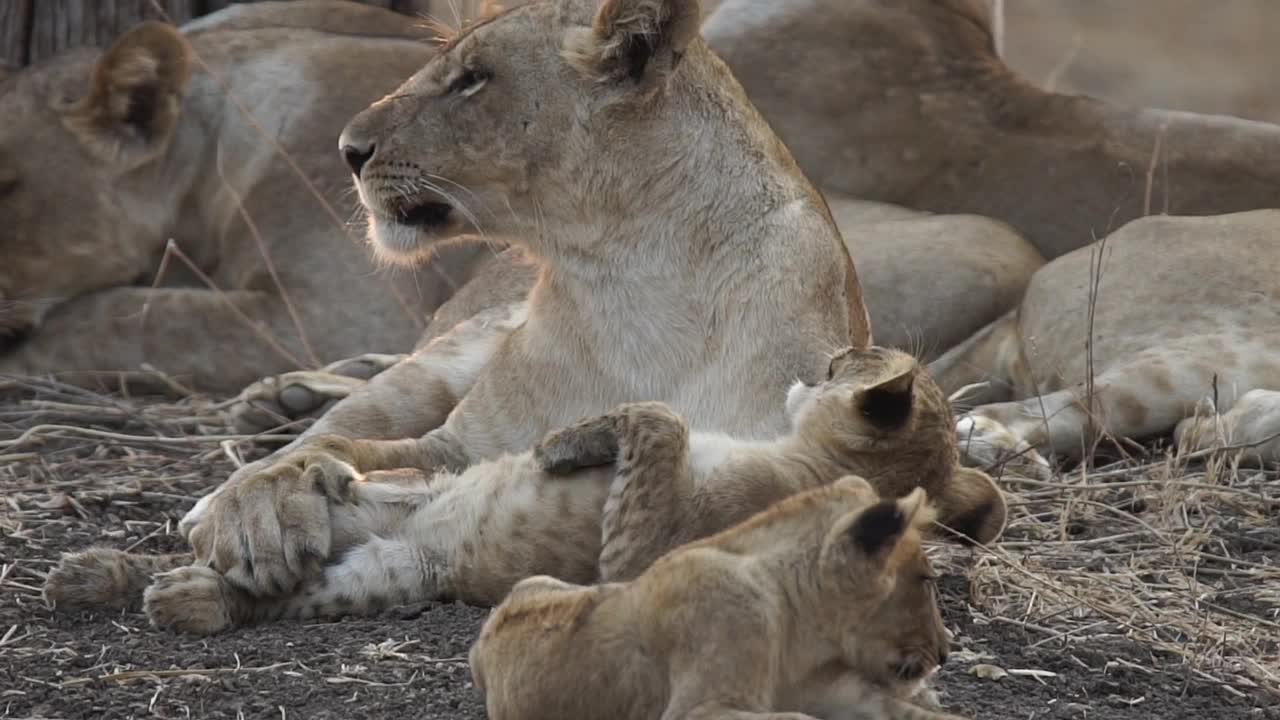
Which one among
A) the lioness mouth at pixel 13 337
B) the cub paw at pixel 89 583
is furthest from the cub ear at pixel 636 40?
the lioness mouth at pixel 13 337

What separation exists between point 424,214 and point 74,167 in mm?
2146

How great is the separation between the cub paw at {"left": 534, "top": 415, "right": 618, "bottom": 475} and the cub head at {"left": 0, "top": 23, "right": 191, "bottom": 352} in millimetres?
2714

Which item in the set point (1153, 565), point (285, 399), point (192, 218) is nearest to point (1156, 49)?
point (192, 218)

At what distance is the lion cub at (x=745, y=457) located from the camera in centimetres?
271

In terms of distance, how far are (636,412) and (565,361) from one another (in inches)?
33.4

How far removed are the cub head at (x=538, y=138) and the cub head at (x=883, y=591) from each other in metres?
1.33

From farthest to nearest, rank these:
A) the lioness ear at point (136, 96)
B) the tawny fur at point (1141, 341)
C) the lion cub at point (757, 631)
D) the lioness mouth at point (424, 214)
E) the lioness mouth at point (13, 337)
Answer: the lioness mouth at point (13, 337) < the lioness ear at point (136, 96) < the tawny fur at point (1141, 341) < the lioness mouth at point (424, 214) < the lion cub at point (757, 631)

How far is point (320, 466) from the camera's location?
10.6 ft

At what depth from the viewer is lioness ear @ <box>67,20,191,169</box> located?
17.1 feet

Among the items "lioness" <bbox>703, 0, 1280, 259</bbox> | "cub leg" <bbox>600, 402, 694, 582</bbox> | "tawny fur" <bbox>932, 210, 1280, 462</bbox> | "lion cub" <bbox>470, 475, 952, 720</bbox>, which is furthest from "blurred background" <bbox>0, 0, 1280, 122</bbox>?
"lion cub" <bbox>470, 475, 952, 720</bbox>

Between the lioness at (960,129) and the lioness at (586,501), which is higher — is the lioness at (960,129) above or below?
below

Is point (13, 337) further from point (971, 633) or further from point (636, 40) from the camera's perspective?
point (971, 633)

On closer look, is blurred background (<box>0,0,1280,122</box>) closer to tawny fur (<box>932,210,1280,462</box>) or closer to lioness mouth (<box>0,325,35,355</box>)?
lioness mouth (<box>0,325,35,355</box>)

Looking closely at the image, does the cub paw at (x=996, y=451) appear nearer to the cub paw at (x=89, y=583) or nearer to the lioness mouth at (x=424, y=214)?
the lioness mouth at (x=424, y=214)
